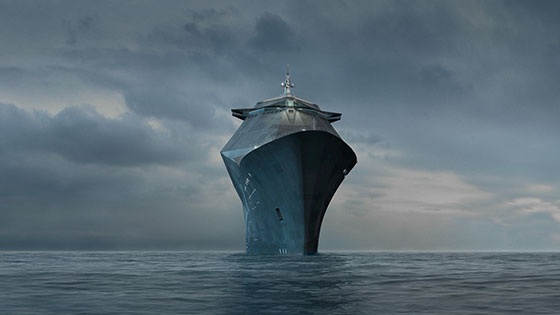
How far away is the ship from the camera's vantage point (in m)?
43.2

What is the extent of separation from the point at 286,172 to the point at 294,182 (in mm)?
1275

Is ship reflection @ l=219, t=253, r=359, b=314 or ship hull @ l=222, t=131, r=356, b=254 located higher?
ship hull @ l=222, t=131, r=356, b=254

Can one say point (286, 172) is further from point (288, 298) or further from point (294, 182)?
point (288, 298)

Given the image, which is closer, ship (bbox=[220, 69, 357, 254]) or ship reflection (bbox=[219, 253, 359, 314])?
ship reflection (bbox=[219, 253, 359, 314])

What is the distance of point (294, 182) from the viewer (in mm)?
43625

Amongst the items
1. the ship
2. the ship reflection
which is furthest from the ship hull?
the ship reflection

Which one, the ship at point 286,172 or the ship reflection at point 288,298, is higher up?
the ship at point 286,172

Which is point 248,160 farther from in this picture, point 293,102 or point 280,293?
point 280,293

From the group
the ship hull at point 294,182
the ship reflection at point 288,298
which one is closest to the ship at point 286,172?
the ship hull at point 294,182

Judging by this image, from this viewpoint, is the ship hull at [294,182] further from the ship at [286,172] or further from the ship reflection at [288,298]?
the ship reflection at [288,298]

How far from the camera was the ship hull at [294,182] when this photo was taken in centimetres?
4300

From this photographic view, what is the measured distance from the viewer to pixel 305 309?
32.4 ft

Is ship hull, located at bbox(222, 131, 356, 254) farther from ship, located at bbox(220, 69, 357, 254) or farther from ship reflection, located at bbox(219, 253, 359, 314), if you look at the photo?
ship reflection, located at bbox(219, 253, 359, 314)

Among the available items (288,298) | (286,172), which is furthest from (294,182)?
(288,298)
